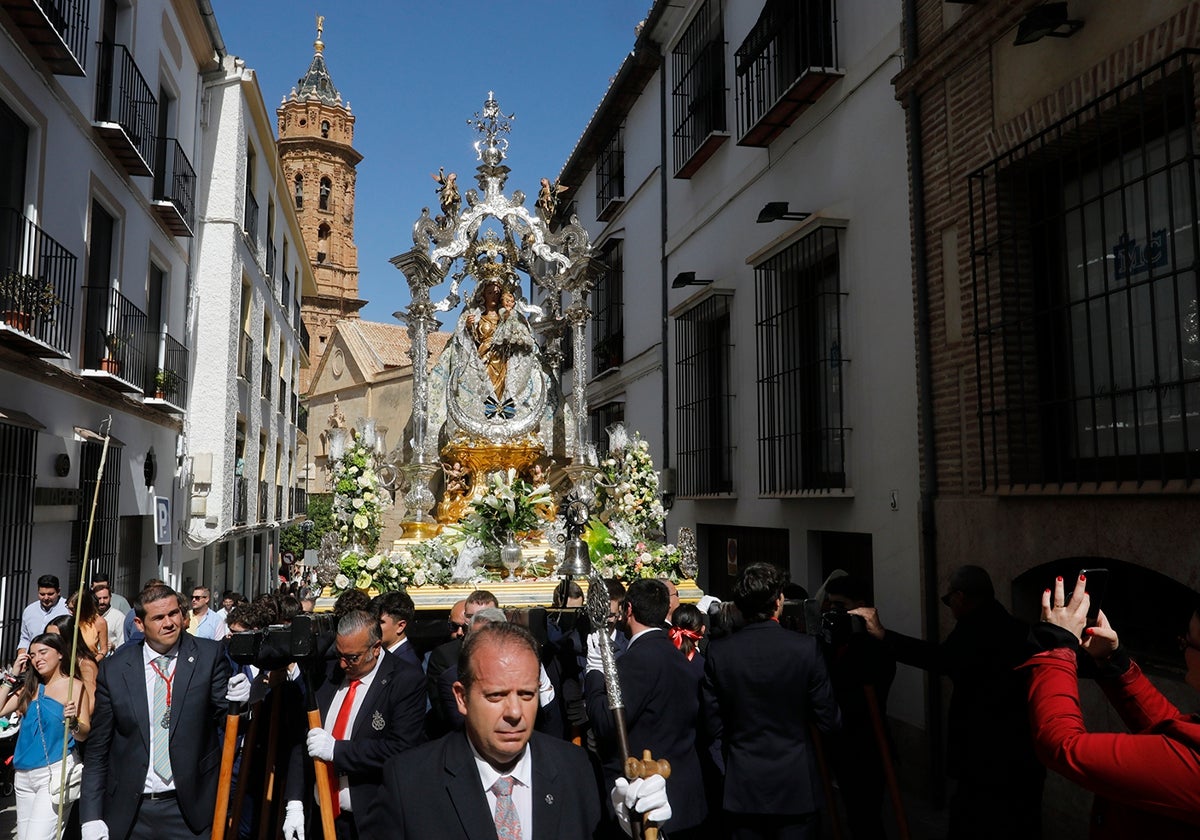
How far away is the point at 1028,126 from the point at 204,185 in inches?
542

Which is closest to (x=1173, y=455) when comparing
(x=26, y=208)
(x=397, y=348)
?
(x=26, y=208)

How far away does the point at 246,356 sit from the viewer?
18.8 m

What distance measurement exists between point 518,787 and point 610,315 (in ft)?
48.8

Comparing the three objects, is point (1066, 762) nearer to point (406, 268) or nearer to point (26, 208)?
point (406, 268)

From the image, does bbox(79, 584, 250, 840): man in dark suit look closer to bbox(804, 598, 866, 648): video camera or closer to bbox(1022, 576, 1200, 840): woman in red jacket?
bbox(804, 598, 866, 648): video camera

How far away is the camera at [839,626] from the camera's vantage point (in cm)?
429

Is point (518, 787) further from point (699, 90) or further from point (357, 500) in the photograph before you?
point (699, 90)

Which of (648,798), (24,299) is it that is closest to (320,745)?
(648,798)

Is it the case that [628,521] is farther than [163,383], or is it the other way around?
[163,383]

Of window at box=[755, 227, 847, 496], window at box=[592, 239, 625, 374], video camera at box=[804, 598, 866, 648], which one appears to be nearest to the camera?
video camera at box=[804, 598, 866, 648]

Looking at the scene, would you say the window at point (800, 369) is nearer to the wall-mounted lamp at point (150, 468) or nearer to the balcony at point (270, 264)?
the wall-mounted lamp at point (150, 468)

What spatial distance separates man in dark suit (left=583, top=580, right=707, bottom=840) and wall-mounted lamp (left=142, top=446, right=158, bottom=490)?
414 inches

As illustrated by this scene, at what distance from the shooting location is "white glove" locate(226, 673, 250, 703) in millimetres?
4387

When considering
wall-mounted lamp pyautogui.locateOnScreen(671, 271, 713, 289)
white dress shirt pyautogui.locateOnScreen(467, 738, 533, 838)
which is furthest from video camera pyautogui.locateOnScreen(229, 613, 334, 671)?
wall-mounted lamp pyautogui.locateOnScreen(671, 271, 713, 289)
